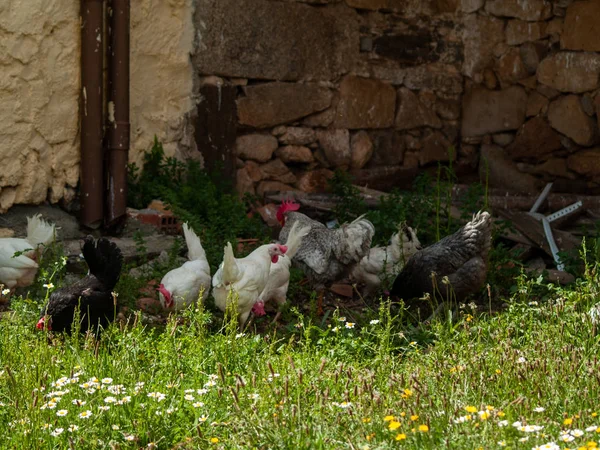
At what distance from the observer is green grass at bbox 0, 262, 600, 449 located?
288 centimetres

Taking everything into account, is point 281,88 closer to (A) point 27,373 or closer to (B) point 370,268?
(B) point 370,268

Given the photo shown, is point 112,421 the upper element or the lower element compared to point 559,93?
lower

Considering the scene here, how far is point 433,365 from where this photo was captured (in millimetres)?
3789

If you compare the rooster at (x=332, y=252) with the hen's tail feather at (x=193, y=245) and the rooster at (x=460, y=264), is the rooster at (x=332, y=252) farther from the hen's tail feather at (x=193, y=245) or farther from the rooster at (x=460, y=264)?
the hen's tail feather at (x=193, y=245)

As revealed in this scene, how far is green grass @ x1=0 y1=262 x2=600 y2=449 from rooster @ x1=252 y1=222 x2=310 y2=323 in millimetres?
871

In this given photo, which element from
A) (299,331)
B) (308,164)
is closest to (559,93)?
(308,164)

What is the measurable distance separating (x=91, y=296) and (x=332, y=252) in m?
1.89

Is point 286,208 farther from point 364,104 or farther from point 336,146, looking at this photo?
point 364,104

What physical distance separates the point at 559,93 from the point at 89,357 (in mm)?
5947

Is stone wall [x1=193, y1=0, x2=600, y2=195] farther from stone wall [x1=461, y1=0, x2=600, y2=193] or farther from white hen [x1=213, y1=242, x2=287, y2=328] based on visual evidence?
white hen [x1=213, y1=242, x2=287, y2=328]

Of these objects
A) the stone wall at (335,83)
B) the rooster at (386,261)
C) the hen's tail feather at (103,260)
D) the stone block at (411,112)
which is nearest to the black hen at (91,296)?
the hen's tail feather at (103,260)

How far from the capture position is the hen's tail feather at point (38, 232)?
5.58m

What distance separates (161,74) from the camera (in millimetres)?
6969

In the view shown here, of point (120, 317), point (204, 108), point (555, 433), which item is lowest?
point (120, 317)
